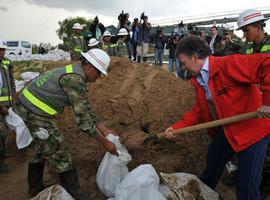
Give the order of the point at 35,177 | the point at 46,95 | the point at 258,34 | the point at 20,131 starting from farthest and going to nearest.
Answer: the point at 20,131
the point at 35,177
the point at 258,34
the point at 46,95

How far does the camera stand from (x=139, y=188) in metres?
3.18

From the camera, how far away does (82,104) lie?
3.41m

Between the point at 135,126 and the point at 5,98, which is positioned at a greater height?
the point at 5,98

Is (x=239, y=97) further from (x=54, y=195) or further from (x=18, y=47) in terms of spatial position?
(x=18, y=47)

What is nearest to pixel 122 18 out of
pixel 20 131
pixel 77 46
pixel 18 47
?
pixel 77 46

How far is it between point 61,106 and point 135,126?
188cm

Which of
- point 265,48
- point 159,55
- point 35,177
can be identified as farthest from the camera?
point 159,55

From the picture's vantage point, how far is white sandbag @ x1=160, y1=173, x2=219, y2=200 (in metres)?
3.43

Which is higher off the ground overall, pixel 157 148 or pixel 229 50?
pixel 229 50

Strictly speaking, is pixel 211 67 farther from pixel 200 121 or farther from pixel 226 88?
pixel 200 121

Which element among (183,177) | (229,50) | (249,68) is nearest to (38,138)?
(183,177)

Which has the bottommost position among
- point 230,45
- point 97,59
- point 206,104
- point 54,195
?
point 54,195

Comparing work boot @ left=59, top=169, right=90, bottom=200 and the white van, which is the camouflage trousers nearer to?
work boot @ left=59, top=169, right=90, bottom=200

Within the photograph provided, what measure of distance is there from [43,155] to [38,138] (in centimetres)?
27
